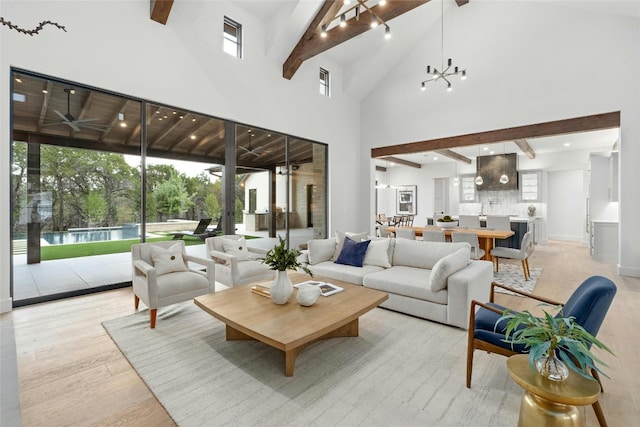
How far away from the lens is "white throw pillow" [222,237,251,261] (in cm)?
420

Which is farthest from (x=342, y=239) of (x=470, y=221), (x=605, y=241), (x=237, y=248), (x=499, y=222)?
(x=605, y=241)

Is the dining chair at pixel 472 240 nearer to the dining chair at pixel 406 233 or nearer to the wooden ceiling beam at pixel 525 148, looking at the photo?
the dining chair at pixel 406 233

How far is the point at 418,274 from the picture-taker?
358 centimetres

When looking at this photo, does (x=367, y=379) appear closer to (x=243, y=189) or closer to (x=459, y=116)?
(x=243, y=189)

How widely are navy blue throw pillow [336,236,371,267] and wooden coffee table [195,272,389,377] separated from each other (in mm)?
963

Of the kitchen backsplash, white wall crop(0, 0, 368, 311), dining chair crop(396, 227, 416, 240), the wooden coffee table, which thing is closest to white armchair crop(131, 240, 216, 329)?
the wooden coffee table

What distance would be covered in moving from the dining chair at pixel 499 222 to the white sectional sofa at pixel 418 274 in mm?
3053

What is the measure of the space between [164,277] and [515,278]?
533 centimetres

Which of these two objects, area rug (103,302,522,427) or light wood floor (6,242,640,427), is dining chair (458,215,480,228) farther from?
area rug (103,302,522,427)

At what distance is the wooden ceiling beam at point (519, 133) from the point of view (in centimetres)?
516

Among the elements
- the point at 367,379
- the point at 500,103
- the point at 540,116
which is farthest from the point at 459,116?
the point at 367,379

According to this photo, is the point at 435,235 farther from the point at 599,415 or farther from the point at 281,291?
the point at 599,415

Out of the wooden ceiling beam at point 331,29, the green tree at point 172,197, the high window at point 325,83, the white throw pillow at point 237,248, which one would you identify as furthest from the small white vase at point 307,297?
the high window at point 325,83

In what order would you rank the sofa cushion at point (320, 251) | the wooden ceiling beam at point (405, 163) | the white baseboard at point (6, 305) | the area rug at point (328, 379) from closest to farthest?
the area rug at point (328, 379) < the white baseboard at point (6, 305) < the sofa cushion at point (320, 251) < the wooden ceiling beam at point (405, 163)
